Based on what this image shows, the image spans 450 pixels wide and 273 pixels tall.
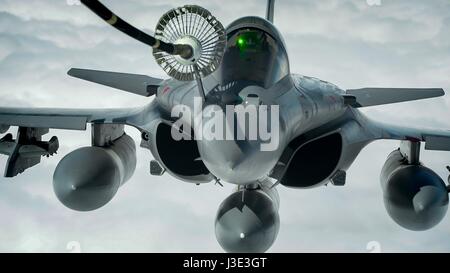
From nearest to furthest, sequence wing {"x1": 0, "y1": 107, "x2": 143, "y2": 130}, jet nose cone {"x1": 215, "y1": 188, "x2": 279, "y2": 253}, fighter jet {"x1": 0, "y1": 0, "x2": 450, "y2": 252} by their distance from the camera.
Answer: fighter jet {"x1": 0, "y1": 0, "x2": 450, "y2": 252} → jet nose cone {"x1": 215, "y1": 188, "x2": 279, "y2": 253} → wing {"x1": 0, "y1": 107, "x2": 143, "y2": 130}

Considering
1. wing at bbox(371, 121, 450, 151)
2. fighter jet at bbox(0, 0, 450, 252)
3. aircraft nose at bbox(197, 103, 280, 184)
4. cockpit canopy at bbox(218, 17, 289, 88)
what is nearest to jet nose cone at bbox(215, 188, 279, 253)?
fighter jet at bbox(0, 0, 450, 252)

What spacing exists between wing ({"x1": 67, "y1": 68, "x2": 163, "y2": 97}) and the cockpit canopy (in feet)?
9.40

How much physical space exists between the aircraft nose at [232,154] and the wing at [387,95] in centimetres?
383

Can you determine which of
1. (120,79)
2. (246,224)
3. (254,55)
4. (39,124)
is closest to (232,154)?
(254,55)

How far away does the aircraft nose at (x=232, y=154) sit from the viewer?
19.1 feet

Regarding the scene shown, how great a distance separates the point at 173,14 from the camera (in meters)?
5.37

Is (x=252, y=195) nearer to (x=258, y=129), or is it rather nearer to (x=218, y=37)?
(x=258, y=129)

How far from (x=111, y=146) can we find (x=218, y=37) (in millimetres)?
5031

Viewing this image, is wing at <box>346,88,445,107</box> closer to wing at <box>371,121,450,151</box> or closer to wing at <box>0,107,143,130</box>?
wing at <box>371,121,450,151</box>

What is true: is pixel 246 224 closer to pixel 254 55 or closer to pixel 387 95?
pixel 254 55

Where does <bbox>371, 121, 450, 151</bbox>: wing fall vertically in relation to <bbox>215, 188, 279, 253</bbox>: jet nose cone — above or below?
above

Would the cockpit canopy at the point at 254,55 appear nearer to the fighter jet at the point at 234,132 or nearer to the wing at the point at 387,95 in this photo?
the fighter jet at the point at 234,132

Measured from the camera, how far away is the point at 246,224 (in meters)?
7.68

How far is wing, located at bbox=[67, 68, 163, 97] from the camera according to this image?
386 inches
